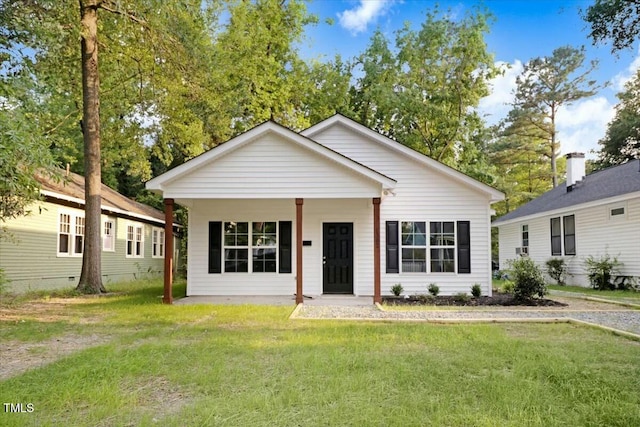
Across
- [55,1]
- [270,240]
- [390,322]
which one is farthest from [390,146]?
[55,1]

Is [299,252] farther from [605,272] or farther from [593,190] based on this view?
[593,190]

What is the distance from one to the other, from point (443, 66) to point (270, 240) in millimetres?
16675

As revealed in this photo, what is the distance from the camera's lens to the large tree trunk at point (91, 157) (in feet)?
42.7

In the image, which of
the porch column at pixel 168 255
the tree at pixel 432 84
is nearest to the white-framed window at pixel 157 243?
the tree at pixel 432 84

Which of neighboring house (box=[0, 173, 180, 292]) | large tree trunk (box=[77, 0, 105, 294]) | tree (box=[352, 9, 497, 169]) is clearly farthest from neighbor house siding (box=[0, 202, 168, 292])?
tree (box=[352, 9, 497, 169])

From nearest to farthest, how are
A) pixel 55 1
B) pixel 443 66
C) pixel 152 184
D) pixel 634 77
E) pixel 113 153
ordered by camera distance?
1. pixel 55 1
2. pixel 152 184
3. pixel 113 153
4. pixel 443 66
5. pixel 634 77

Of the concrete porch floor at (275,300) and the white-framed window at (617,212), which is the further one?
the white-framed window at (617,212)

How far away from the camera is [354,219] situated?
1270cm

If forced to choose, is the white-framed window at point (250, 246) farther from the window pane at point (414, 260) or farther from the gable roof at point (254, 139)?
the window pane at point (414, 260)

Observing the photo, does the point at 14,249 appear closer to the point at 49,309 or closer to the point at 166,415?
the point at 49,309

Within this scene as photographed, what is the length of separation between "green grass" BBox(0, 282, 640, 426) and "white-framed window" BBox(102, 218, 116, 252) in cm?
1143

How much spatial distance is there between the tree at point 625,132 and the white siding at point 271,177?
27.2 metres

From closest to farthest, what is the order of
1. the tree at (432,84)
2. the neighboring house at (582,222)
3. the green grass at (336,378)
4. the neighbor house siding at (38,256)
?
the green grass at (336,378) → the neighbor house siding at (38,256) → the neighboring house at (582,222) → the tree at (432,84)

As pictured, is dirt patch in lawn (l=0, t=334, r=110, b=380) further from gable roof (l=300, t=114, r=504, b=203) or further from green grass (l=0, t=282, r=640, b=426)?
gable roof (l=300, t=114, r=504, b=203)
